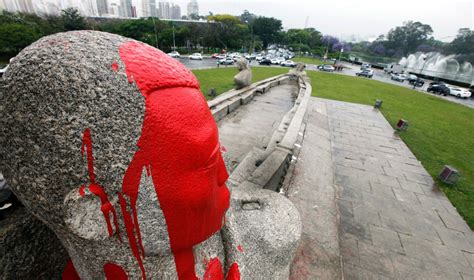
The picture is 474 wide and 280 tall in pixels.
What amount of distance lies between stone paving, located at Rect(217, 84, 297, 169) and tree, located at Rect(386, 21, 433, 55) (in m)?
71.5

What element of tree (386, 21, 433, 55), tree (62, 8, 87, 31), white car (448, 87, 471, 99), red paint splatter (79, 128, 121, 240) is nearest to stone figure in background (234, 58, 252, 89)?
red paint splatter (79, 128, 121, 240)

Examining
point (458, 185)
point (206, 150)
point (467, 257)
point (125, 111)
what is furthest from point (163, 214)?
point (458, 185)

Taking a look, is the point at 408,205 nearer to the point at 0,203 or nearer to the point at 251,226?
the point at 251,226

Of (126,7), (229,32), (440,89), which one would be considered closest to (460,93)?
(440,89)

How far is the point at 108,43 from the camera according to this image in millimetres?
926

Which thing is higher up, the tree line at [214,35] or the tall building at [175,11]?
the tall building at [175,11]

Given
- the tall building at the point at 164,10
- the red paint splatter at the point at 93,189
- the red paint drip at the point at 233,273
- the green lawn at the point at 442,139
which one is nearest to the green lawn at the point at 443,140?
the green lawn at the point at 442,139

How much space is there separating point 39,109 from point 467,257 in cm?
528

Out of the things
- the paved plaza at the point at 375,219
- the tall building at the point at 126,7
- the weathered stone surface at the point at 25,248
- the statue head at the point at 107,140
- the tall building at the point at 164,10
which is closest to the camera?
the statue head at the point at 107,140

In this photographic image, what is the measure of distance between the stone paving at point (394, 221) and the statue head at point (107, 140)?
3.08 m

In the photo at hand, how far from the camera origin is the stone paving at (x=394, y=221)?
10.6 feet

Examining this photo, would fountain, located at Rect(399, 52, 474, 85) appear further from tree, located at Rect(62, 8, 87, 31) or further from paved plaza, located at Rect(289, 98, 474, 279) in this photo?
tree, located at Rect(62, 8, 87, 31)

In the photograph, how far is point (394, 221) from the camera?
13.3 feet

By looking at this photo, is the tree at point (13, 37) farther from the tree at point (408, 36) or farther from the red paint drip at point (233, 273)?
the tree at point (408, 36)
